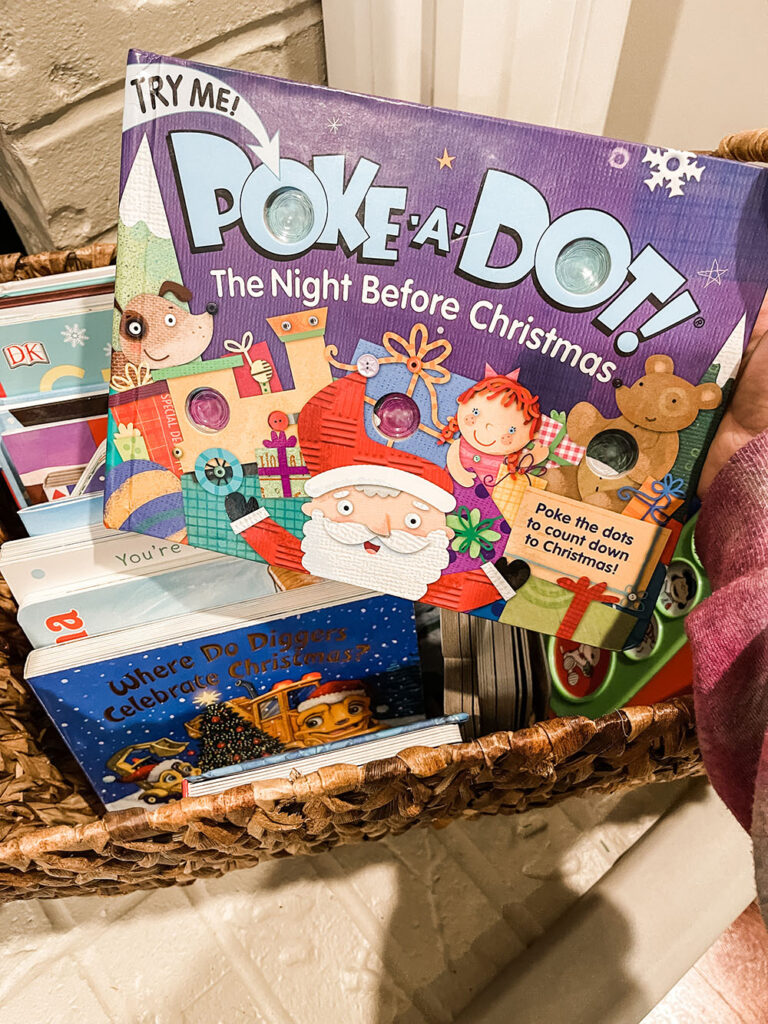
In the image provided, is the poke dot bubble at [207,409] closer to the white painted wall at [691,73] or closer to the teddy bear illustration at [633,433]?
the teddy bear illustration at [633,433]

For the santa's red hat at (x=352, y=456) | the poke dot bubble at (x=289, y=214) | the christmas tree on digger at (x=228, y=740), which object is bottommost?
the christmas tree on digger at (x=228, y=740)

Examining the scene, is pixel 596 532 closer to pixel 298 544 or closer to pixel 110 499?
pixel 298 544

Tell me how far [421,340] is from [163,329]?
18 centimetres

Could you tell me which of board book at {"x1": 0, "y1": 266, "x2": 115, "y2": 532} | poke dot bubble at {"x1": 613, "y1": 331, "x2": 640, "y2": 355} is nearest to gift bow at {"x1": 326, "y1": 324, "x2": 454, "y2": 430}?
poke dot bubble at {"x1": 613, "y1": 331, "x2": 640, "y2": 355}

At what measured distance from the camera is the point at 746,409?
50 cm

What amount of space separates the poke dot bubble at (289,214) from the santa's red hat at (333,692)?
38cm

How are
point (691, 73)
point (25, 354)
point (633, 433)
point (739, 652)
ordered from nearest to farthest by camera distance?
point (739, 652), point (633, 433), point (25, 354), point (691, 73)

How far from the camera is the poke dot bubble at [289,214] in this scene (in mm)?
467

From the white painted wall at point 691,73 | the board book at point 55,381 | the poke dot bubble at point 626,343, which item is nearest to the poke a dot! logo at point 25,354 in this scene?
the board book at point 55,381

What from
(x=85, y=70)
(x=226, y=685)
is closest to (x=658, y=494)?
(x=226, y=685)

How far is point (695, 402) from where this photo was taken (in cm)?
47

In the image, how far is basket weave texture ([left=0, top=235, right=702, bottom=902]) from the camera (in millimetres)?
476

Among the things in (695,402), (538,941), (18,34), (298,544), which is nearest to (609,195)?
(695,402)

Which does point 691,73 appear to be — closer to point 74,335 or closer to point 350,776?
point 74,335
